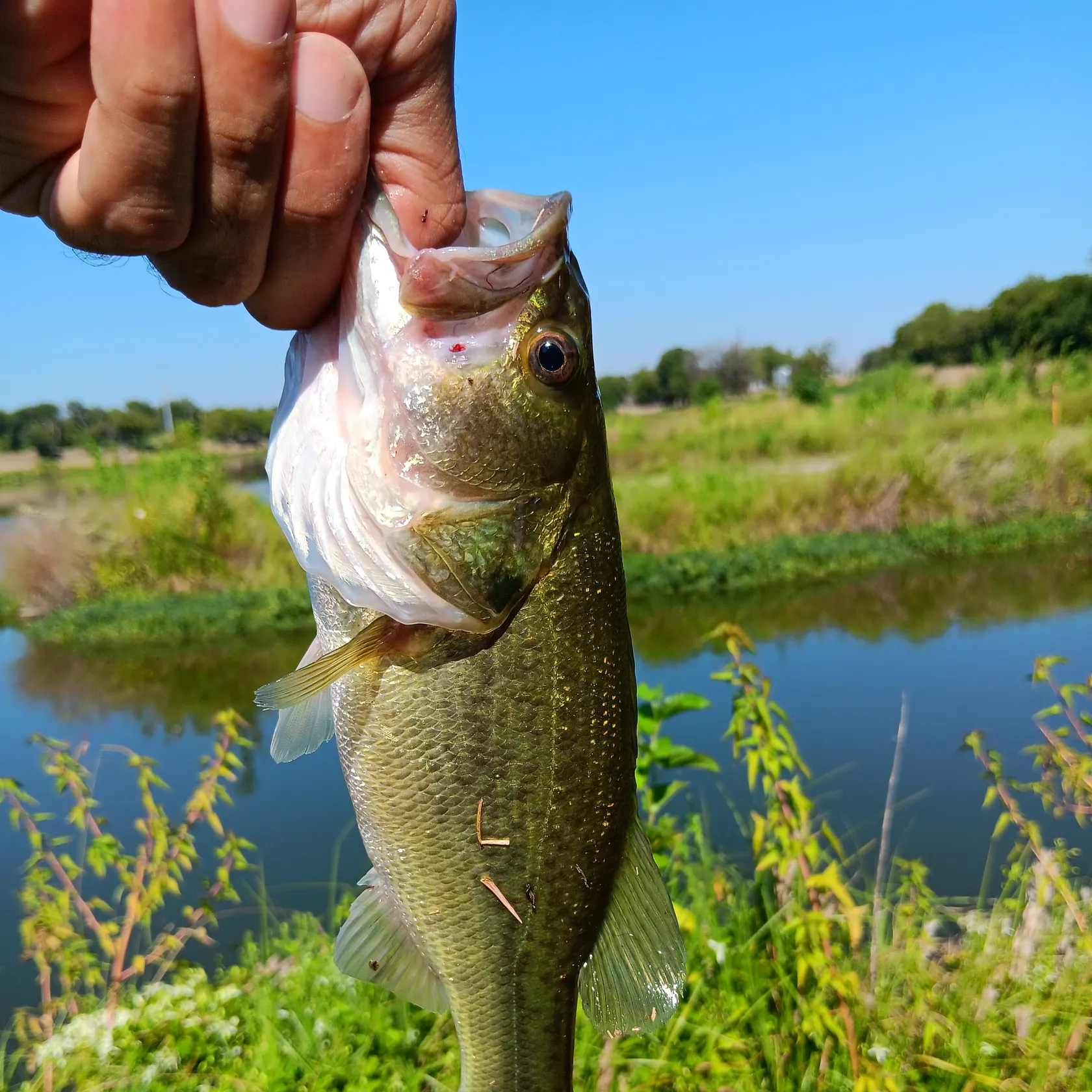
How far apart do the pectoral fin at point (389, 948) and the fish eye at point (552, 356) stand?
928 millimetres

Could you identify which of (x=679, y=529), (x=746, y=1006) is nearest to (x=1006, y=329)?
(x=679, y=529)

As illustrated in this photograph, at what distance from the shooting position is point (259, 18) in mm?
871

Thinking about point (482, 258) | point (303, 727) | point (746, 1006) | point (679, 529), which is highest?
point (482, 258)

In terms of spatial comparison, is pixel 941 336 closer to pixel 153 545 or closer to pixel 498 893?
pixel 153 545

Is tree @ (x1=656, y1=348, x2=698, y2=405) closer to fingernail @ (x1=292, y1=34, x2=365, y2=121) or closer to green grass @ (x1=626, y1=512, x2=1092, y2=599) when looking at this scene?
green grass @ (x1=626, y1=512, x2=1092, y2=599)

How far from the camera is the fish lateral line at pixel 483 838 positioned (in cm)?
136

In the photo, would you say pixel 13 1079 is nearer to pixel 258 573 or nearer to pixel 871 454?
pixel 258 573

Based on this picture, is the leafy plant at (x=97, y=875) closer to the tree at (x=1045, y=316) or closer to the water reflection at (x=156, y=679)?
the water reflection at (x=156, y=679)

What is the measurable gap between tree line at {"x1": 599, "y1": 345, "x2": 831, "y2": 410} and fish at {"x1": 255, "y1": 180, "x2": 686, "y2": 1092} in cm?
4292

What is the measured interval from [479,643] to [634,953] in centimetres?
65

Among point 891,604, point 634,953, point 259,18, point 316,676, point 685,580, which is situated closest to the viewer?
point 259,18

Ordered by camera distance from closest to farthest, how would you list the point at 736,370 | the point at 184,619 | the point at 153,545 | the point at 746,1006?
1. the point at 746,1006
2. the point at 184,619
3. the point at 153,545
4. the point at 736,370

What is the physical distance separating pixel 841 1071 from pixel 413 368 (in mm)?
2752

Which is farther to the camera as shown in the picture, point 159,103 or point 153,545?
point 153,545
